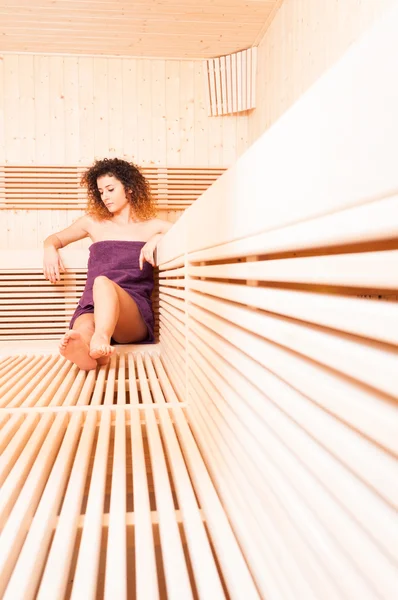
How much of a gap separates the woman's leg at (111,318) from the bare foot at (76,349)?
1.5 inches

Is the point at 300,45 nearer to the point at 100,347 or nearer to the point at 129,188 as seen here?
the point at 129,188

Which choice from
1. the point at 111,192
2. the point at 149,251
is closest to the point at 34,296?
the point at 111,192

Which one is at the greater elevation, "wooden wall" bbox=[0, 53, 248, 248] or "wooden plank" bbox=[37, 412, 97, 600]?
"wooden wall" bbox=[0, 53, 248, 248]

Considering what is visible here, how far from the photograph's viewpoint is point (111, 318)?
2289mm

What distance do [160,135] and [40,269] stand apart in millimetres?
1647

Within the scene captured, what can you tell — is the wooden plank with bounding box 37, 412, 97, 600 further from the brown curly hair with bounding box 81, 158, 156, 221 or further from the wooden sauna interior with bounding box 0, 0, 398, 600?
the brown curly hair with bounding box 81, 158, 156, 221

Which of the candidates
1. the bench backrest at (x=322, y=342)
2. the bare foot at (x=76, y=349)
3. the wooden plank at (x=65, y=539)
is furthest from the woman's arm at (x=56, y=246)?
the bench backrest at (x=322, y=342)

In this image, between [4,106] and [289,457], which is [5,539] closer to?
[289,457]

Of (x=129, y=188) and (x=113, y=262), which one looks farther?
(x=129, y=188)

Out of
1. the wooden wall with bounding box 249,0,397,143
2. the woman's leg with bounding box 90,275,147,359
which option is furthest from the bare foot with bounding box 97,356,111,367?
the wooden wall with bounding box 249,0,397,143

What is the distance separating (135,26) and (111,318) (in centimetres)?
248

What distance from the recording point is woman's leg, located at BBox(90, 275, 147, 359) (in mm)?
2180

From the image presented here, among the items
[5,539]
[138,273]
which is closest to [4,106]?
[138,273]

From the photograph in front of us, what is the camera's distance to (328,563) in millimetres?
508
